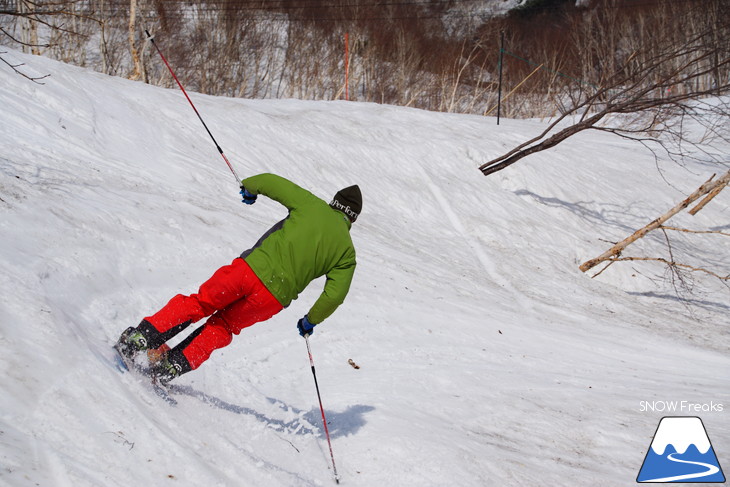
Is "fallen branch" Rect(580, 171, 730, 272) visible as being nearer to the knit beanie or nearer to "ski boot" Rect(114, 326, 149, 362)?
the knit beanie

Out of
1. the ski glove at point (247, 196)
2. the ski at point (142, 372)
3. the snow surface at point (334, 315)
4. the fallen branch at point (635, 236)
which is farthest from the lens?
the fallen branch at point (635, 236)

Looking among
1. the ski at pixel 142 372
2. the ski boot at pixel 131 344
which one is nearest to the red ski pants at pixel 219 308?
the ski boot at pixel 131 344

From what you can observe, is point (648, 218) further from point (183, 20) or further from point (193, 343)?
point (183, 20)

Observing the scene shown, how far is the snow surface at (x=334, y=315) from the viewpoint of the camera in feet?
12.2

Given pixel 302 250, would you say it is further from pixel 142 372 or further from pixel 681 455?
pixel 681 455

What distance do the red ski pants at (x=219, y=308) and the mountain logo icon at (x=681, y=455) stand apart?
2.75 m

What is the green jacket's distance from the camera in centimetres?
431

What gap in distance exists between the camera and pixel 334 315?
678cm

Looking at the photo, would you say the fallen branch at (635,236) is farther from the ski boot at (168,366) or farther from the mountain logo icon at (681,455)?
the ski boot at (168,366)

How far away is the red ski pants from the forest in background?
24.5 meters

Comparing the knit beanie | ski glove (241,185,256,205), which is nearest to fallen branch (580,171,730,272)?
the knit beanie

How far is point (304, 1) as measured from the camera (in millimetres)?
36062

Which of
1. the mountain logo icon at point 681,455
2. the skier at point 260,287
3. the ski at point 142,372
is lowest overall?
the mountain logo icon at point 681,455

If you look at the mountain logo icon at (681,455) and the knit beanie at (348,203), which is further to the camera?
the knit beanie at (348,203)
